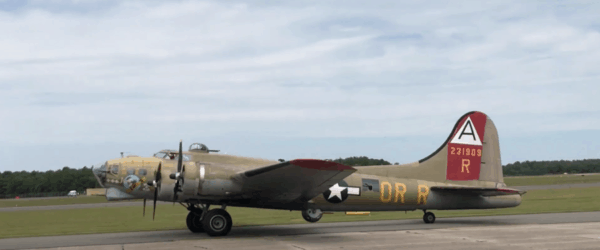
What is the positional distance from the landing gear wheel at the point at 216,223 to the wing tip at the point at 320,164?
397cm

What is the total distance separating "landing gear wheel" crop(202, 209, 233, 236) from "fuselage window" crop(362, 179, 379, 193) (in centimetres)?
554

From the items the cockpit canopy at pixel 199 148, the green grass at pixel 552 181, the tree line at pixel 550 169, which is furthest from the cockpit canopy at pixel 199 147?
the tree line at pixel 550 169

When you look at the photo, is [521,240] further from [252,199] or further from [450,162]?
[252,199]

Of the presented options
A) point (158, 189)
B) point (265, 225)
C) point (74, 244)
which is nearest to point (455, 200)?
point (265, 225)

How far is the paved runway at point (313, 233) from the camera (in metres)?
16.3

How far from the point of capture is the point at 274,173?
1705cm

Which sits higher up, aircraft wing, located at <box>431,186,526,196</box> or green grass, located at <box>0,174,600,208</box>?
aircraft wing, located at <box>431,186,526,196</box>

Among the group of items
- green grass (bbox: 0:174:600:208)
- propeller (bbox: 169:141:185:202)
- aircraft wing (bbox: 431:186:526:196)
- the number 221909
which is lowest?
green grass (bbox: 0:174:600:208)

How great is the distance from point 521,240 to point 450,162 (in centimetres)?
727

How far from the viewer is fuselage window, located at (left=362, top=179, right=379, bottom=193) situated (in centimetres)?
2058

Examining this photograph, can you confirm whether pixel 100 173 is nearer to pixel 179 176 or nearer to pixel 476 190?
pixel 179 176

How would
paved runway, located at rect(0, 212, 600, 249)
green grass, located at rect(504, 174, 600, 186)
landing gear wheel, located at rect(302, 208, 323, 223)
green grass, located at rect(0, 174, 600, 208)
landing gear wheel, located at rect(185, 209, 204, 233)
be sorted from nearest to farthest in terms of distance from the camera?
paved runway, located at rect(0, 212, 600, 249) < landing gear wheel, located at rect(302, 208, 323, 223) < landing gear wheel, located at rect(185, 209, 204, 233) < green grass, located at rect(0, 174, 600, 208) < green grass, located at rect(504, 174, 600, 186)

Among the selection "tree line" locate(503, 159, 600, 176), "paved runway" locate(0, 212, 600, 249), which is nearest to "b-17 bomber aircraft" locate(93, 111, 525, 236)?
"paved runway" locate(0, 212, 600, 249)

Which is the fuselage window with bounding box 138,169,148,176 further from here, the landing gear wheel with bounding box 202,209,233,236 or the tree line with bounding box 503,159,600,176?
the tree line with bounding box 503,159,600,176
